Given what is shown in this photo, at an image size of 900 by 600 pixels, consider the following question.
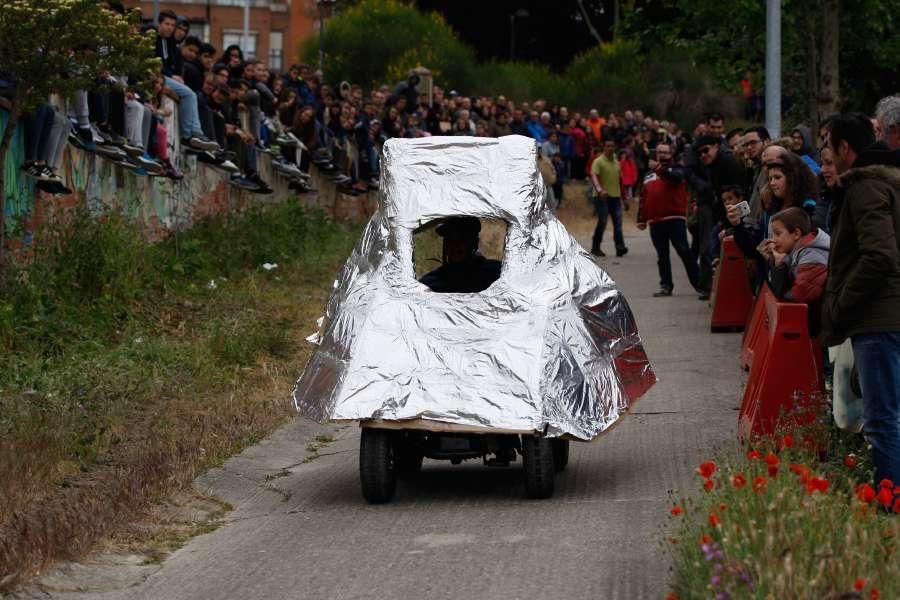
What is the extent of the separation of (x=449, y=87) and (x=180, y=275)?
32532 mm

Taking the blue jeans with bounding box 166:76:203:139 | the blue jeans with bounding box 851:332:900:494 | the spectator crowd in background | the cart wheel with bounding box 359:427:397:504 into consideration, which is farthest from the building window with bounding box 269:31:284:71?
the blue jeans with bounding box 851:332:900:494

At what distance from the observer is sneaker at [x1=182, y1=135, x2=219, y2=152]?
2070cm

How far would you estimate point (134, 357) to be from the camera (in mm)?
14164

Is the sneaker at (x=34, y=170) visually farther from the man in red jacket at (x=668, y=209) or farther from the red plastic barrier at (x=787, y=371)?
the man in red jacket at (x=668, y=209)

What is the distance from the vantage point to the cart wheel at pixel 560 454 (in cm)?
1051

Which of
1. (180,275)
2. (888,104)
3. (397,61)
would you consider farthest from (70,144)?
→ (397,61)

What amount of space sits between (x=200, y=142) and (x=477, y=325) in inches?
451

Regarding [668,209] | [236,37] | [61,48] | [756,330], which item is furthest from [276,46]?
[756,330]

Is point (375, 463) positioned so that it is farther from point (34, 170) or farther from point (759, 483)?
point (34, 170)

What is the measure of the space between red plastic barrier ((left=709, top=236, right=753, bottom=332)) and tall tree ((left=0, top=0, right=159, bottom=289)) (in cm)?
644

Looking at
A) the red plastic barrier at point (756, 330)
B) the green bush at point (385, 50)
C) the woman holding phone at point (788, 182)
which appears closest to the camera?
the red plastic barrier at point (756, 330)

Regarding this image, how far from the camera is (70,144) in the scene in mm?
16875

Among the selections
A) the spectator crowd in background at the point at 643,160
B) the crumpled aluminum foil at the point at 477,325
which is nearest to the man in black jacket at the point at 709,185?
the spectator crowd in background at the point at 643,160

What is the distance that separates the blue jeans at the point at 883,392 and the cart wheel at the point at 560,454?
2.47 m
